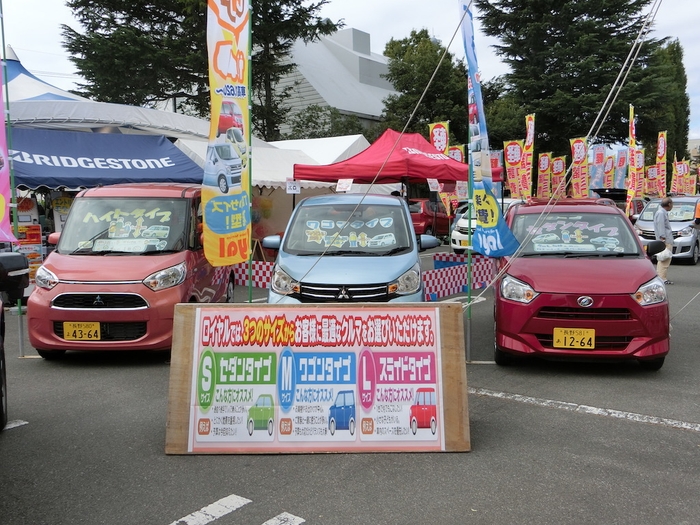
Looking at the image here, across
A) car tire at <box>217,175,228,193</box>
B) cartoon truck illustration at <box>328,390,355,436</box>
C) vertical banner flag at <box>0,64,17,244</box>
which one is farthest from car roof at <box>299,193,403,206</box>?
cartoon truck illustration at <box>328,390,355,436</box>

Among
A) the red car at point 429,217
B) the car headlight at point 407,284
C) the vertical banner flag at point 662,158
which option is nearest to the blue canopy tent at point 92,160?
the car headlight at point 407,284

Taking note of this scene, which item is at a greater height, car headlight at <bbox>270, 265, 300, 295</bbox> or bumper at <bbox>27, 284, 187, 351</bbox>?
car headlight at <bbox>270, 265, 300, 295</bbox>

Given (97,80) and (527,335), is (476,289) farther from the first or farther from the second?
(97,80)

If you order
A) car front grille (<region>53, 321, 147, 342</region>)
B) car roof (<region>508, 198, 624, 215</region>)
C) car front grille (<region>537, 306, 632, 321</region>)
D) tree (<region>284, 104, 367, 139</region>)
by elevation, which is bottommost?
car front grille (<region>53, 321, 147, 342</region>)

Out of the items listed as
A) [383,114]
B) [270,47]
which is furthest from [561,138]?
[270,47]

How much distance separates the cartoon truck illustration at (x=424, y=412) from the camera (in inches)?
165

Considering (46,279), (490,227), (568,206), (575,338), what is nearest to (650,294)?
(575,338)

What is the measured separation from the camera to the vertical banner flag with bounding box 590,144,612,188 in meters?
31.4

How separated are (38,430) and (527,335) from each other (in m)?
4.34

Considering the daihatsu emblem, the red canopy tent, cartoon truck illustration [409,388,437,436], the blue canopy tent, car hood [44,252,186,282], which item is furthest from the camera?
the red canopy tent

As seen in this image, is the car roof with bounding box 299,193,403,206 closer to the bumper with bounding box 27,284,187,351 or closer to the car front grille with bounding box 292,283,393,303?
the car front grille with bounding box 292,283,393,303

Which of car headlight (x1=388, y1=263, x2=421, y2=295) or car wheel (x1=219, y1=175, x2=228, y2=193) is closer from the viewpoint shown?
car headlight (x1=388, y1=263, x2=421, y2=295)

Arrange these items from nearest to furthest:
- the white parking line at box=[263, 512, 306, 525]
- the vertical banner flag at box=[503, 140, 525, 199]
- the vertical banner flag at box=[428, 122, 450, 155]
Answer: the white parking line at box=[263, 512, 306, 525]
the vertical banner flag at box=[428, 122, 450, 155]
the vertical banner flag at box=[503, 140, 525, 199]

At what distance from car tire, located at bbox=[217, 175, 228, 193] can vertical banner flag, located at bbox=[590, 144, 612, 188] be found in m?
27.5
